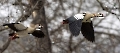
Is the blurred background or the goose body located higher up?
the goose body

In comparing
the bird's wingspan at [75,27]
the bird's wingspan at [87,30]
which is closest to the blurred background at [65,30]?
the bird's wingspan at [87,30]

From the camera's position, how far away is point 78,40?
6930 millimetres

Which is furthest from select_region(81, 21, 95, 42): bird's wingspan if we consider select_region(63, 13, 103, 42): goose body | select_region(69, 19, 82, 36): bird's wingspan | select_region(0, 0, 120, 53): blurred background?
select_region(0, 0, 120, 53): blurred background

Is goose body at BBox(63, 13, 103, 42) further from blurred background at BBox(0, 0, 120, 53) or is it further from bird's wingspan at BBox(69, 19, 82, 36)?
blurred background at BBox(0, 0, 120, 53)

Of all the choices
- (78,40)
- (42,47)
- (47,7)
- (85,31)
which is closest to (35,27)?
(85,31)

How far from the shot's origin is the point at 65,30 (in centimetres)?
Result: 655

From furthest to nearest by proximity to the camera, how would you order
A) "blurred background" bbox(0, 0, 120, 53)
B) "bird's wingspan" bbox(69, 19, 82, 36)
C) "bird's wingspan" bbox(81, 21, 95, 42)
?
"blurred background" bbox(0, 0, 120, 53) → "bird's wingspan" bbox(81, 21, 95, 42) → "bird's wingspan" bbox(69, 19, 82, 36)

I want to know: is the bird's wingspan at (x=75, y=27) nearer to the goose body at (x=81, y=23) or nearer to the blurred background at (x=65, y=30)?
the goose body at (x=81, y=23)

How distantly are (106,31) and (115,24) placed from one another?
0.81 ft

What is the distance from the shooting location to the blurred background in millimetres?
5728

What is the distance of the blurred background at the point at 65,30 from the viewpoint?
5.73 meters

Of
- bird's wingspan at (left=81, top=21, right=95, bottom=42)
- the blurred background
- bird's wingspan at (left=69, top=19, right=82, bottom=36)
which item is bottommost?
the blurred background

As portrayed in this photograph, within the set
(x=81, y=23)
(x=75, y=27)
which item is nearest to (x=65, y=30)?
(x=81, y=23)

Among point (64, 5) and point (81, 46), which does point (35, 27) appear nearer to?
point (64, 5)
